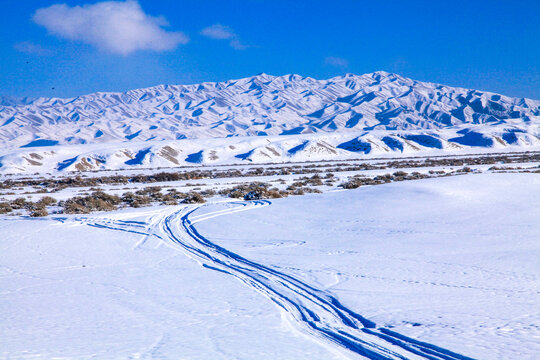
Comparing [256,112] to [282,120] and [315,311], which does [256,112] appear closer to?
[282,120]

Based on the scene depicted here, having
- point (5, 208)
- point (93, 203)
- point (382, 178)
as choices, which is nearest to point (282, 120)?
point (382, 178)

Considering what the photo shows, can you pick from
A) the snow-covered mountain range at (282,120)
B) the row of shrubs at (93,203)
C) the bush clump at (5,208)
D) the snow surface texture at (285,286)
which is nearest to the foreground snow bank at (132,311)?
the snow surface texture at (285,286)

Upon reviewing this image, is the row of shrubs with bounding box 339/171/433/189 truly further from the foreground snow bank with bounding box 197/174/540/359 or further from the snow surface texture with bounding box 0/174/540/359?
the snow surface texture with bounding box 0/174/540/359

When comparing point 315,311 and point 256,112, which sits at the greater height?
point 256,112

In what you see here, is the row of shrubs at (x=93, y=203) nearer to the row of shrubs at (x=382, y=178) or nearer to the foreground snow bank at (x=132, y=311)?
the foreground snow bank at (x=132, y=311)

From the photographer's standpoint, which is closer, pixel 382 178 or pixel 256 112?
pixel 382 178

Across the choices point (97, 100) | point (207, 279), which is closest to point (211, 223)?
point (207, 279)

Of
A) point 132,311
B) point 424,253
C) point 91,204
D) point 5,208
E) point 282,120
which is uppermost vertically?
point 282,120
